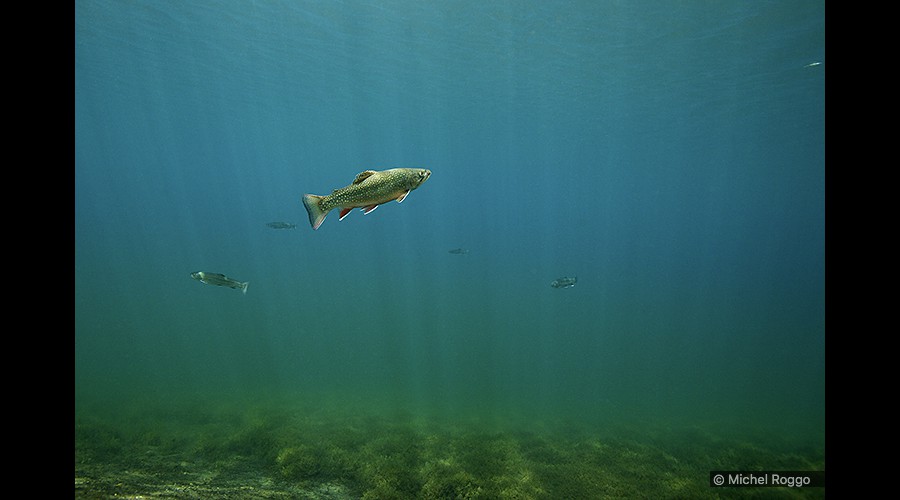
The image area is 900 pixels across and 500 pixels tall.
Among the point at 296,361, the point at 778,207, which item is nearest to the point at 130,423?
the point at 296,361

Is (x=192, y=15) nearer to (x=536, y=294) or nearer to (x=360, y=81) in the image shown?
(x=360, y=81)

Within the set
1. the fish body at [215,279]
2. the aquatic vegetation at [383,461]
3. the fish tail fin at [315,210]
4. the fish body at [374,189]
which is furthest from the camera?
the fish body at [215,279]

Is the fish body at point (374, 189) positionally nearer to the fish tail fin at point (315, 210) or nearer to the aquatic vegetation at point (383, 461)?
the fish tail fin at point (315, 210)

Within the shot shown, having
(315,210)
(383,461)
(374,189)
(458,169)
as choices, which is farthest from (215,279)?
(458,169)

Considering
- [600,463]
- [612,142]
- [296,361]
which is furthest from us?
[296,361]

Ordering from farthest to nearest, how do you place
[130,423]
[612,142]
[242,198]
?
[242,198]
[612,142]
[130,423]

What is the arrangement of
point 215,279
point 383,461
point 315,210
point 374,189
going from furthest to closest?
1. point 215,279
2. point 383,461
3. point 315,210
4. point 374,189

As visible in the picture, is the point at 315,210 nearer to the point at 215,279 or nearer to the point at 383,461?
the point at 215,279

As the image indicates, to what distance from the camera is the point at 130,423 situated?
11.6 meters

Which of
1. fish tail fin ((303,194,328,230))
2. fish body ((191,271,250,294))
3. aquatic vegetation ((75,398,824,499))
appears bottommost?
aquatic vegetation ((75,398,824,499))

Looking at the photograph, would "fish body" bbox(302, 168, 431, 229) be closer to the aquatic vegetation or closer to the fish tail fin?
the fish tail fin

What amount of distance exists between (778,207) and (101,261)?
441 ft

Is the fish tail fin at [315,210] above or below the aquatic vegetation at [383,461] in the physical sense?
above
